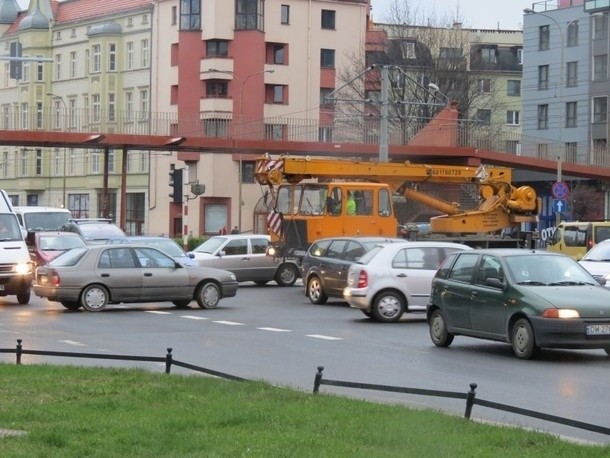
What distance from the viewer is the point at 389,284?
26359 mm

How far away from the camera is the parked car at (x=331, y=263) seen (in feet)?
101

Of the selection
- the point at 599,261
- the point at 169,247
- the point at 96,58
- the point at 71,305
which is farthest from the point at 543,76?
the point at 71,305

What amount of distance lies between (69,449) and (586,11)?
268ft

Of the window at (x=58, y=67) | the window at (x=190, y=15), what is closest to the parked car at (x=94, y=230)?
the window at (x=190, y=15)

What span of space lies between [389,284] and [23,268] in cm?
903

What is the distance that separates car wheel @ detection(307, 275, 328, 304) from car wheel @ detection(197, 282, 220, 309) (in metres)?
2.96

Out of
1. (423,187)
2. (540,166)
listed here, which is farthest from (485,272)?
(540,166)

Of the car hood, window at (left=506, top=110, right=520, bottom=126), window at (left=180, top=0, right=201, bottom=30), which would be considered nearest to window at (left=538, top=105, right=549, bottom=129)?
window at (left=506, top=110, right=520, bottom=126)

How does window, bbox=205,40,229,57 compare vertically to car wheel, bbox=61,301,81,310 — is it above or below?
above

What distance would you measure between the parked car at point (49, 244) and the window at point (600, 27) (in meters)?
54.6

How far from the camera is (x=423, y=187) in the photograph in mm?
44625

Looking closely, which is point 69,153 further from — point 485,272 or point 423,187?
point 485,272

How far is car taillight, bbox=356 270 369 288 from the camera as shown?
86.1ft

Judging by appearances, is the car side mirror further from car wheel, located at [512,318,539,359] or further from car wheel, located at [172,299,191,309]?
car wheel, located at [172,299,191,309]
